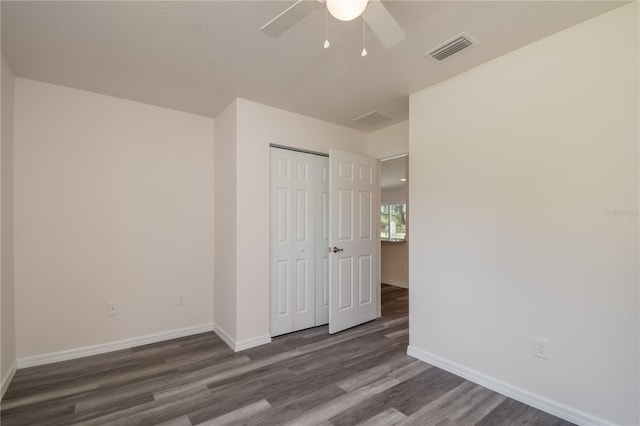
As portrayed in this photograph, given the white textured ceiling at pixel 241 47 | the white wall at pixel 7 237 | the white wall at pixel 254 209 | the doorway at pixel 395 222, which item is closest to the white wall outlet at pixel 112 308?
the white wall at pixel 7 237

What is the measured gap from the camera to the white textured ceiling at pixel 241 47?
71.2 inches

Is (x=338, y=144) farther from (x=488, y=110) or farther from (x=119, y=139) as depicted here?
(x=119, y=139)

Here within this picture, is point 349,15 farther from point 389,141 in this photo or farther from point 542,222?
point 389,141

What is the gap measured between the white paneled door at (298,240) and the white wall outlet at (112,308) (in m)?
1.58

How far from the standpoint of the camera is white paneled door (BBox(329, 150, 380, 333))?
3543 mm

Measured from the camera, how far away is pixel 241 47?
2.20m

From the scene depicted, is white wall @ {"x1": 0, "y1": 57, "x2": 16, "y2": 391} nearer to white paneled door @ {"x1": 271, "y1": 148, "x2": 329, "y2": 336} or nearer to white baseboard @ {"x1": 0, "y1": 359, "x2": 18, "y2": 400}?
white baseboard @ {"x1": 0, "y1": 359, "x2": 18, "y2": 400}

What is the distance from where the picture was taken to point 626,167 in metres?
1.79

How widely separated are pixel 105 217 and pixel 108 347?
51.5 inches

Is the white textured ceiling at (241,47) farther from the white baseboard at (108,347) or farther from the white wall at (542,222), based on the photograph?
the white baseboard at (108,347)

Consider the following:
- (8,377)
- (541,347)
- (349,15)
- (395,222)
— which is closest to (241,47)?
(349,15)

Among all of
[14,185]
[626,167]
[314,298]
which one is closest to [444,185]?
[626,167]

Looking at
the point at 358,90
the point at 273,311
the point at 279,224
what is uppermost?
the point at 358,90

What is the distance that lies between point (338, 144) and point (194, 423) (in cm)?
324
